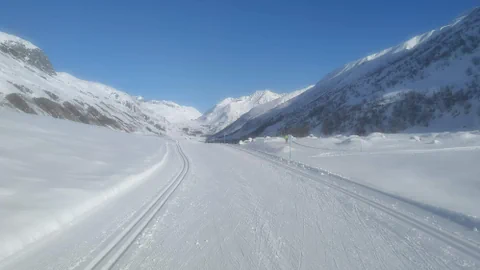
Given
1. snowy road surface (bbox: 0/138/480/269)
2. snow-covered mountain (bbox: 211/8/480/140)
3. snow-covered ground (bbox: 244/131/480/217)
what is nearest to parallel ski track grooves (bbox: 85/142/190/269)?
snowy road surface (bbox: 0/138/480/269)

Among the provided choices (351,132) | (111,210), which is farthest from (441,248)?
(351,132)

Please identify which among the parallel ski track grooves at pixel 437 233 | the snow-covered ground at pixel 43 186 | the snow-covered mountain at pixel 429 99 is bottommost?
the parallel ski track grooves at pixel 437 233

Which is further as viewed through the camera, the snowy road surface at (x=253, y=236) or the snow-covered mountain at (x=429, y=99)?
the snow-covered mountain at (x=429, y=99)

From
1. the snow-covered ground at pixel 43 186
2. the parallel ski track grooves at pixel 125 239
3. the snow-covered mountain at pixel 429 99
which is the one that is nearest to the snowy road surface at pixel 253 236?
the parallel ski track grooves at pixel 125 239

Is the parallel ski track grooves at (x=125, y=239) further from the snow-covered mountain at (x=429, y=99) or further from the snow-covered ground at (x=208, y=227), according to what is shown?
the snow-covered mountain at (x=429, y=99)

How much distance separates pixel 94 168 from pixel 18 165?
315cm

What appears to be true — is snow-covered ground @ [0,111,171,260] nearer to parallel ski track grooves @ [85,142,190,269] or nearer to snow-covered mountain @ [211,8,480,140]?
parallel ski track grooves @ [85,142,190,269]

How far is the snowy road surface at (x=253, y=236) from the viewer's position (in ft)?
17.5

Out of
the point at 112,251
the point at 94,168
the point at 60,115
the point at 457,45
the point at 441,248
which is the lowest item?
the point at 441,248

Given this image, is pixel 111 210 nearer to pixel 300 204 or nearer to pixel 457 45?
pixel 300 204

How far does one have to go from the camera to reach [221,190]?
12.0 m

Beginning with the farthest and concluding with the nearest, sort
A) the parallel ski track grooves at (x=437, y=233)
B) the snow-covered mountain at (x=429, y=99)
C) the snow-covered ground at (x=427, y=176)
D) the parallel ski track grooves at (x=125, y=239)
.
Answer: the snow-covered mountain at (x=429, y=99) < the snow-covered ground at (x=427, y=176) < the parallel ski track grooves at (x=437, y=233) < the parallel ski track grooves at (x=125, y=239)

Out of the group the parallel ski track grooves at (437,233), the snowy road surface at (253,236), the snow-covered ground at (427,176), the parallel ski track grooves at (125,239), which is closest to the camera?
the parallel ski track grooves at (125,239)

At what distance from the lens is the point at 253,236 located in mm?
6656
